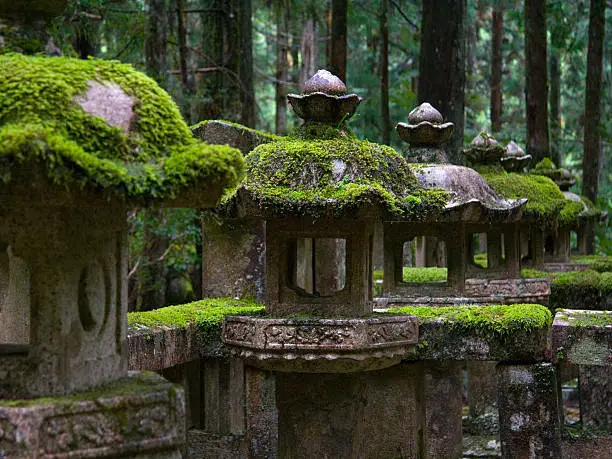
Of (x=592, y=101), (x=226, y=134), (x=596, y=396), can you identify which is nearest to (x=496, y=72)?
(x=592, y=101)

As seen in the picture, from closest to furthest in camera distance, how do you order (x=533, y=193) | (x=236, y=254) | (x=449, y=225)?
(x=236, y=254)
(x=449, y=225)
(x=533, y=193)

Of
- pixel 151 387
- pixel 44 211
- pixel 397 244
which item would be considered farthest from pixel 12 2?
pixel 397 244

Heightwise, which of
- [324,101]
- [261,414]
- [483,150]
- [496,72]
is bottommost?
[261,414]

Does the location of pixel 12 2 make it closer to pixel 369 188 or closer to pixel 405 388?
pixel 369 188

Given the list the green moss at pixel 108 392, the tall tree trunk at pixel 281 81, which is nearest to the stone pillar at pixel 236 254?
the green moss at pixel 108 392

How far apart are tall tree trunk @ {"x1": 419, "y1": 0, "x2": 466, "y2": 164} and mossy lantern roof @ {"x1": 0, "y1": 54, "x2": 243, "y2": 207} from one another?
12.2 metres

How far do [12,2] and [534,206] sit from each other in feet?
33.8

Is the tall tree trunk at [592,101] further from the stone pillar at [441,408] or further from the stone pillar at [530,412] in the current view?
the stone pillar at [530,412]

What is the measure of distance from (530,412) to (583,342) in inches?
36.1

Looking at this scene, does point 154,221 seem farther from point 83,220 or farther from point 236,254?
point 83,220

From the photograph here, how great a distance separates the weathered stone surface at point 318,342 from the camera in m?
8.72

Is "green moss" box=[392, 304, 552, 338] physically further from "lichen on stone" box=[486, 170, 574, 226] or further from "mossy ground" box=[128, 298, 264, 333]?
"lichen on stone" box=[486, 170, 574, 226]

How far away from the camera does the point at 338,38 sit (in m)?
19.8

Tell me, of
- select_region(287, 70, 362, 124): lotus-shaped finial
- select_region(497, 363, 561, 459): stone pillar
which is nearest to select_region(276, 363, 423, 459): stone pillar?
select_region(497, 363, 561, 459): stone pillar
